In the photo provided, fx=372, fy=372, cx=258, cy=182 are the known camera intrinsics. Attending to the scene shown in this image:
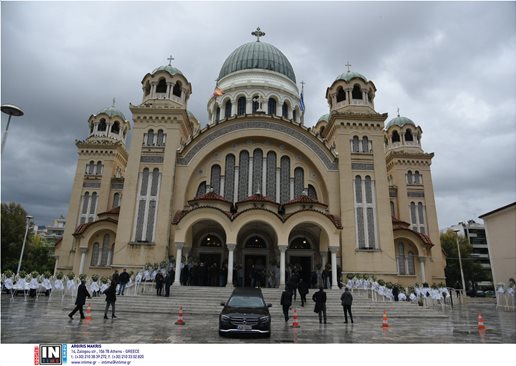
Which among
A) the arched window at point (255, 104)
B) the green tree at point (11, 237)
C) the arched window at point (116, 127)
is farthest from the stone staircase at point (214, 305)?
the green tree at point (11, 237)

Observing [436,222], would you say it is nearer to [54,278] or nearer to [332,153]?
[332,153]

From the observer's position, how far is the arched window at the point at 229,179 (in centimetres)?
2781

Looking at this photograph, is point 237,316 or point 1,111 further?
point 1,111

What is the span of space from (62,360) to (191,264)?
58.4 feet

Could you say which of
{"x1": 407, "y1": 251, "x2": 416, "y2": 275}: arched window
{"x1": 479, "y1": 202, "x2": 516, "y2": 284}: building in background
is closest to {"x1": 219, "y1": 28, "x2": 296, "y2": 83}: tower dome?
{"x1": 407, "y1": 251, "x2": 416, "y2": 275}: arched window

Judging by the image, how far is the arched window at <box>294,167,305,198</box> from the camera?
1110 inches

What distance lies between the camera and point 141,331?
1085 cm

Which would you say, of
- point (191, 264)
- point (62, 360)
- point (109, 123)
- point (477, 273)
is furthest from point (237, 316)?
point (477, 273)

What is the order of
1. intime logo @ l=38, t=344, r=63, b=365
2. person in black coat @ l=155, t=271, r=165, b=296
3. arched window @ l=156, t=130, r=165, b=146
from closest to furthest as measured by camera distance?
1. intime logo @ l=38, t=344, r=63, b=365
2. person in black coat @ l=155, t=271, r=165, b=296
3. arched window @ l=156, t=130, r=165, b=146

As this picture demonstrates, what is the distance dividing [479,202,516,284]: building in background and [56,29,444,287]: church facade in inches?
242

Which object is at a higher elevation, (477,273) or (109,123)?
(109,123)

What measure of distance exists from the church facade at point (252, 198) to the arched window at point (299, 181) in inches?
3.2

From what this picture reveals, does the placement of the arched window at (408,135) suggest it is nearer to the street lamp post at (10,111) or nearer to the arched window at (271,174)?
the arched window at (271,174)

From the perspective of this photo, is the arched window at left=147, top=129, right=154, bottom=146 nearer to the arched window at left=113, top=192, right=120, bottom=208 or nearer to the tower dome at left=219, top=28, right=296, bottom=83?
the arched window at left=113, top=192, right=120, bottom=208
